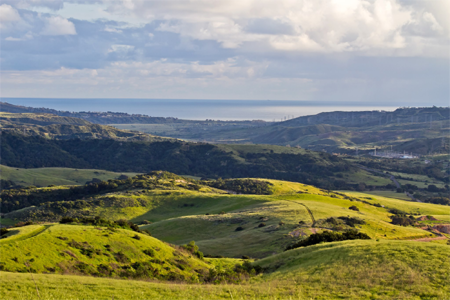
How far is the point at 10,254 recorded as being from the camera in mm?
29141

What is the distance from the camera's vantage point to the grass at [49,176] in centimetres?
17200

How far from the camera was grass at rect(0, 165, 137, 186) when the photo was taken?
A: 564 feet

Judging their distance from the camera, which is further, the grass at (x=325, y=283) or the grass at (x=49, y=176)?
the grass at (x=49, y=176)

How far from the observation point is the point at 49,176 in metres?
182

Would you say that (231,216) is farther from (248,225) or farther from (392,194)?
(392,194)

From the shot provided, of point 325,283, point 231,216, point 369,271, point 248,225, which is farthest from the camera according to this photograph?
point 231,216

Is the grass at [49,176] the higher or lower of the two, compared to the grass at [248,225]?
lower

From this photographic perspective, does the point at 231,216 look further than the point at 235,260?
Yes

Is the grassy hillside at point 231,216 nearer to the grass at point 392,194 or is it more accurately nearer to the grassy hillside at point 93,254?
the grassy hillside at point 93,254

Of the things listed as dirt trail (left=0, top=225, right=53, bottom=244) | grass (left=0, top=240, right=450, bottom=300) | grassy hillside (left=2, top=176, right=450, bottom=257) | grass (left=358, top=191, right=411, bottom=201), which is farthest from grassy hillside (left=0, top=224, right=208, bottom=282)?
grass (left=358, top=191, right=411, bottom=201)

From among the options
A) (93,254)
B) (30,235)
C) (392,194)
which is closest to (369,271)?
(93,254)

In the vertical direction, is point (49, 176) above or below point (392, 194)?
below

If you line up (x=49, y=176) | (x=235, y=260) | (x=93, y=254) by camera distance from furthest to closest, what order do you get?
1. (x=49, y=176)
2. (x=235, y=260)
3. (x=93, y=254)

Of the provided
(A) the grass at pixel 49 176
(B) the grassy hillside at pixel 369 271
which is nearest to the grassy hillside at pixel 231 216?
(B) the grassy hillside at pixel 369 271
